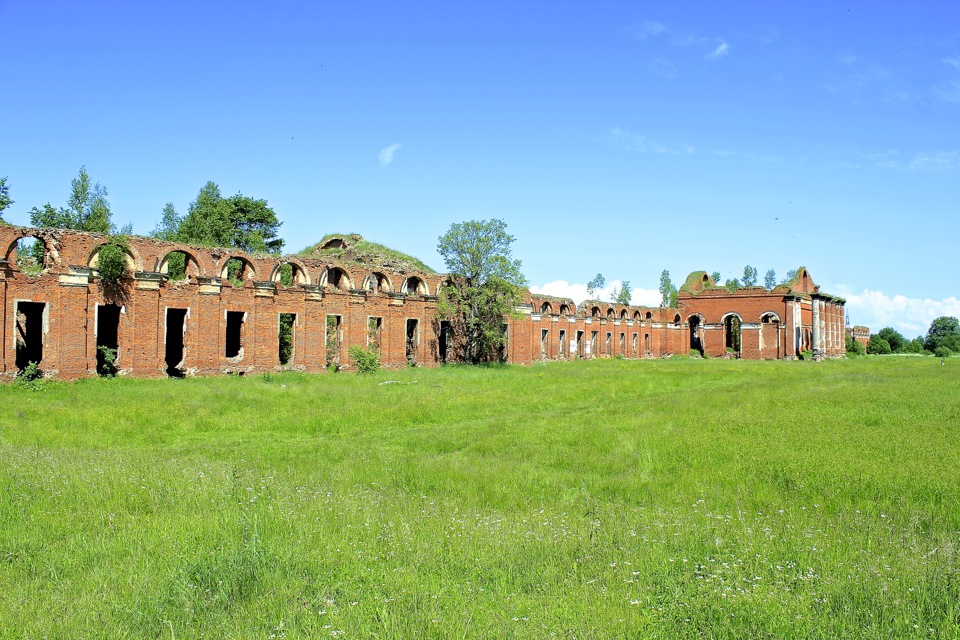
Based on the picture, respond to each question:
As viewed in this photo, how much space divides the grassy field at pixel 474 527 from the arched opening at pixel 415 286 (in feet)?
55.8

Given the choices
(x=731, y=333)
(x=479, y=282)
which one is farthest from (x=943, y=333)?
(x=479, y=282)

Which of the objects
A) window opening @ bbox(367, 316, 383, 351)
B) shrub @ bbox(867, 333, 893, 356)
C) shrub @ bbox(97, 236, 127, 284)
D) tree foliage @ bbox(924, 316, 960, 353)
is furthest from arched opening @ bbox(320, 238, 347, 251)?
tree foliage @ bbox(924, 316, 960, 353)

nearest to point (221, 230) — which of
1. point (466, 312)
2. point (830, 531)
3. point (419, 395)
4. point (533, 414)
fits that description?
point (466, 312)

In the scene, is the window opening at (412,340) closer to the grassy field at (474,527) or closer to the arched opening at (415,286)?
the arched opening at (415,286)

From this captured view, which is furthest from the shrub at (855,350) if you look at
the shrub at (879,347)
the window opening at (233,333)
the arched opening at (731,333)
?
the window opening at (233,333)

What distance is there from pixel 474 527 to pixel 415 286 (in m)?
25.1

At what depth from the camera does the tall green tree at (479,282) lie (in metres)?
31.4

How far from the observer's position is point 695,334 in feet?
191

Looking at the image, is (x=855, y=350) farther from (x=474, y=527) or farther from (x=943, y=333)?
(x=474, y=527)

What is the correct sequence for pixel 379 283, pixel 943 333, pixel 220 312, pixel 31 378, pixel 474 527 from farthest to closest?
pixel 943 333
pixel 379 283
pixel 220 312
pixel 31 378
pixel 474 527

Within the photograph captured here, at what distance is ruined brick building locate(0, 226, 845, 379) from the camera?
57.8 feet

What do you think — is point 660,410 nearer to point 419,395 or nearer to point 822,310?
point 419,395

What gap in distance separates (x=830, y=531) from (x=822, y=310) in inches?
2311

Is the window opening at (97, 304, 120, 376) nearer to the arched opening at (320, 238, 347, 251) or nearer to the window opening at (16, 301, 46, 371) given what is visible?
the window opening at (16, 301, 46, 371)
